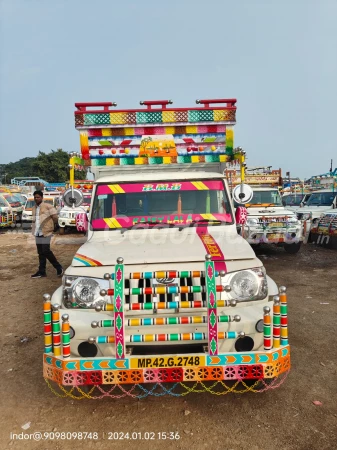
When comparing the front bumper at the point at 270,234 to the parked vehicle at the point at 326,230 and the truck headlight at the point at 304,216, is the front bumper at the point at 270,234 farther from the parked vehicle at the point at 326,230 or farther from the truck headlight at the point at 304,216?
the truck headlight at the point at 304,216

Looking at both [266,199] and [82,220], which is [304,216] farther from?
[82,220]

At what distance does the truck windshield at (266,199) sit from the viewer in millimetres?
10820

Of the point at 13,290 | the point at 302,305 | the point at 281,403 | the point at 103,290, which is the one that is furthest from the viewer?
the point at 13,290

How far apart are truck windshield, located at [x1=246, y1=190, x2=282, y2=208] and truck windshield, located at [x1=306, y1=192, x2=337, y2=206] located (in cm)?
327

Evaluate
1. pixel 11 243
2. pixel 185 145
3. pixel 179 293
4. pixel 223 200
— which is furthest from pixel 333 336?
pixel 11 243

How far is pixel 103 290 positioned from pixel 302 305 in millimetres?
4058

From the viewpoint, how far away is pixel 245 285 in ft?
10.1

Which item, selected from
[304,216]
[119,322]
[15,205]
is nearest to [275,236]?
[304,216]

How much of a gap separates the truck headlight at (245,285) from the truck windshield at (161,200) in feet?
4.37

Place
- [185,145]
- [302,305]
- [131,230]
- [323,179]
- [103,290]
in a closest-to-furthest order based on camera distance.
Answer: [103,290]
[131,230]
[185,145]
[302,305]
[323,179]

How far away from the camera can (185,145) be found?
5.27 m

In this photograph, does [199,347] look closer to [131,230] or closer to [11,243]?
[131,230]

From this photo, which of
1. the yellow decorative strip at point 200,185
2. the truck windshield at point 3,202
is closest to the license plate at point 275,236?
the yellow decorative strip at point 200,185

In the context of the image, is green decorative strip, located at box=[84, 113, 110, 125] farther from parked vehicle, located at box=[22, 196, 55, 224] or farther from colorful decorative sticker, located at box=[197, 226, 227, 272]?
parked vehicle, located at box=[22, 196, 55, 224]
